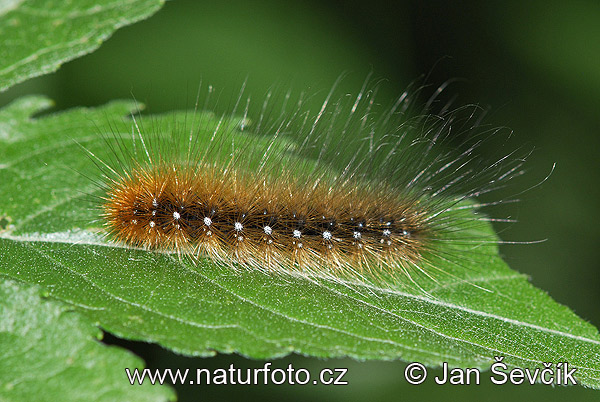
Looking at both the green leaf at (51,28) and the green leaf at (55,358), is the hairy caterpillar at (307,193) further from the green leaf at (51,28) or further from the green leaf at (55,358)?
the green leaf at (55,358)

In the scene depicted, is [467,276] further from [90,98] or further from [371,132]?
[90,98]

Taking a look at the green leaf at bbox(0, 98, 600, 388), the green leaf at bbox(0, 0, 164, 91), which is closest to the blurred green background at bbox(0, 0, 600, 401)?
the green leaf at bbox(0, 98, 600, 388)

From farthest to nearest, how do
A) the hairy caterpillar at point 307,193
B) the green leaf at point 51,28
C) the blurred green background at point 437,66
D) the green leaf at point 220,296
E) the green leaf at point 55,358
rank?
the blurred green background at point 437,66, the hairy caterpillar at point 307,193, the green leaf at point 51,28, the green leaf at point 220,296, the green leaf at point 55,358

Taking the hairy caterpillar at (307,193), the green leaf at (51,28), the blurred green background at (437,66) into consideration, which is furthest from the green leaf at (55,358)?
the blurred green background at (437,66)

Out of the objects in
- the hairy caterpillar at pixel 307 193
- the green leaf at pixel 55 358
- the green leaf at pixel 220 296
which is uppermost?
the hairy caterpillar at pixel 307 193

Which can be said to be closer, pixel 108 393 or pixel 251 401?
pixel 108 393

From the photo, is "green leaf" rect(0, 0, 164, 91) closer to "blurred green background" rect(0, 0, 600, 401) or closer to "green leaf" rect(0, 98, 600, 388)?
"green leaf" rect(0, 98, 600, 388)

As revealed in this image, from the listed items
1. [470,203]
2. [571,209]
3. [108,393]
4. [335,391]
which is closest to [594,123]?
[571,209]
